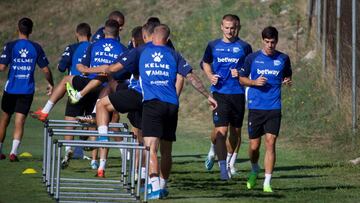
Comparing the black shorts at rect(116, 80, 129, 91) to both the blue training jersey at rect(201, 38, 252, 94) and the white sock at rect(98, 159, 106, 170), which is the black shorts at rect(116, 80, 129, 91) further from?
the blue training jersey at rect(201, 38, 252, 94)

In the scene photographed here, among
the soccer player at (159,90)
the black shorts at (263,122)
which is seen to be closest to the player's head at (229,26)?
the black shorts at (263,122)

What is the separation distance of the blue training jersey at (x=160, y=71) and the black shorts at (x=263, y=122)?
1870mm

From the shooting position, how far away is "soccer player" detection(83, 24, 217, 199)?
15.2m

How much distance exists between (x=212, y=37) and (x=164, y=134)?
19.2 metres

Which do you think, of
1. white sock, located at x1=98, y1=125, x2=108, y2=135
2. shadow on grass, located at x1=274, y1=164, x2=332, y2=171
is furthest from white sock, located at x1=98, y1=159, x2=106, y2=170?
shadow on grass, located at x1=274, y1=164, x2=332, y2=171

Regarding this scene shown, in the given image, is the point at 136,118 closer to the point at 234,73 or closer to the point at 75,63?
the point at 234,73

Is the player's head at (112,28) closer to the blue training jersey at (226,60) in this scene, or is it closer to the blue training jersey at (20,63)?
the blue training jersey at (226,60)

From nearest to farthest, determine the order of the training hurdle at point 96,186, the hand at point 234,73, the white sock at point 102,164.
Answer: the training hurdle at point 96,186, the white sock at point 102,164, the hand at point 234,73

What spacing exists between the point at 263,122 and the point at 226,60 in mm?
1976

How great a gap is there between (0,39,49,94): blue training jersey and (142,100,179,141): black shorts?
5.36 metres

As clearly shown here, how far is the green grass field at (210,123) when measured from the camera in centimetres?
1659

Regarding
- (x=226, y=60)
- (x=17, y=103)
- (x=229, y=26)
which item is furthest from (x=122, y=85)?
(x=17, y=103)

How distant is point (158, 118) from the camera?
1527 cm

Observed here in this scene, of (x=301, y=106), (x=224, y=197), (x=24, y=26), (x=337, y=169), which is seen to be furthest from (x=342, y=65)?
(x=224, y=197)
